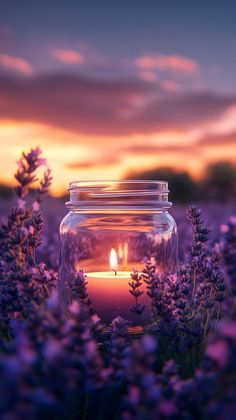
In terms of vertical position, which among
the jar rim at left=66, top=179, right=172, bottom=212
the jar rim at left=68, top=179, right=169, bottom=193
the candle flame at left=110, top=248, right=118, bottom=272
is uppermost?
the jar rim at left=68, top=179, right=169, bottom=193

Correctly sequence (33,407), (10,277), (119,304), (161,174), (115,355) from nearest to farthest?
(33,407) → (115,355) → (10,277) → (119,304) → (161,174)

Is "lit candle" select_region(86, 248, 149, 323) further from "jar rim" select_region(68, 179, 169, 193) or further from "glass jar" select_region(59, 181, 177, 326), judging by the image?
"jar rim" select_region(68, 179, 169, 193)

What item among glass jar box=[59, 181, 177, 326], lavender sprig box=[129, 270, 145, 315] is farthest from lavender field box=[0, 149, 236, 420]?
glass jar box=[59, 181, 177, 326]

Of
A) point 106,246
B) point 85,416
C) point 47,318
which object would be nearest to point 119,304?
point 106,246

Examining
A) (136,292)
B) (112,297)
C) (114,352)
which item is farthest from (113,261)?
(114,352)

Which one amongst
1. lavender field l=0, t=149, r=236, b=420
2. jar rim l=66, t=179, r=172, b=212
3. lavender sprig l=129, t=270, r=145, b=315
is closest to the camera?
lavender field l=0, t=149, r=236, b=420

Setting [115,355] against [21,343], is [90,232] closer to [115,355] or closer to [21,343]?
[115,355]
